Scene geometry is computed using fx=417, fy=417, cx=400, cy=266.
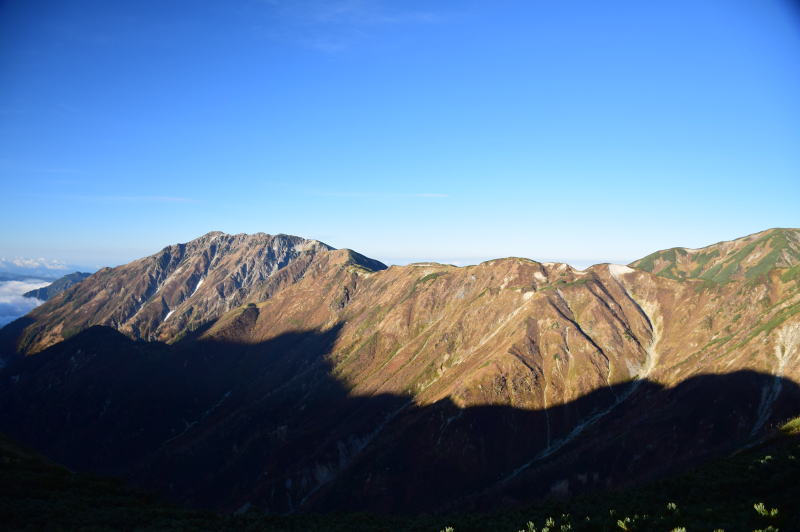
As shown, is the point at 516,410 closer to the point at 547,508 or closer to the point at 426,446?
the point at 426,446

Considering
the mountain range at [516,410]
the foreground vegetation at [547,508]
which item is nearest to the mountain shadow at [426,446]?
the mountain range at [516,410]

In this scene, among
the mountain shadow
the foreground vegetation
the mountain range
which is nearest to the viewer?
the foreground vegetation

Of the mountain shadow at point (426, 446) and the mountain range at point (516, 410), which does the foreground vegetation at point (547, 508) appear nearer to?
the mountain shadow at point (426, 446)

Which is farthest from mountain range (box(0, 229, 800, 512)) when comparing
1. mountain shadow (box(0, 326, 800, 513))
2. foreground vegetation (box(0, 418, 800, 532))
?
foreground vegetation (box(0, 418, 800, 532))

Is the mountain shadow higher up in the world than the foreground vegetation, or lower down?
lower down

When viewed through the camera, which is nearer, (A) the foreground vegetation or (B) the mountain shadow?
(A) the foreground vegetation

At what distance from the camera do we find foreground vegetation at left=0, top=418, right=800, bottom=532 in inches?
895

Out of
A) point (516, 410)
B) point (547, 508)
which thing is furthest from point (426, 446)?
point (547, 508)

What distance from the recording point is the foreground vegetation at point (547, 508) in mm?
22734

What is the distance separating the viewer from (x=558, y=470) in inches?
4264

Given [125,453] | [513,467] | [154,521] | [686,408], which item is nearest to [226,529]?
[154,521]

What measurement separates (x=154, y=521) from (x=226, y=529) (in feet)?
22.6

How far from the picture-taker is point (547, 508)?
128 ft

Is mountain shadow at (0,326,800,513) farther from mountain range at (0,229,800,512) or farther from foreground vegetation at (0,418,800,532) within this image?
foreground vegetation at (0,418,800,532)
